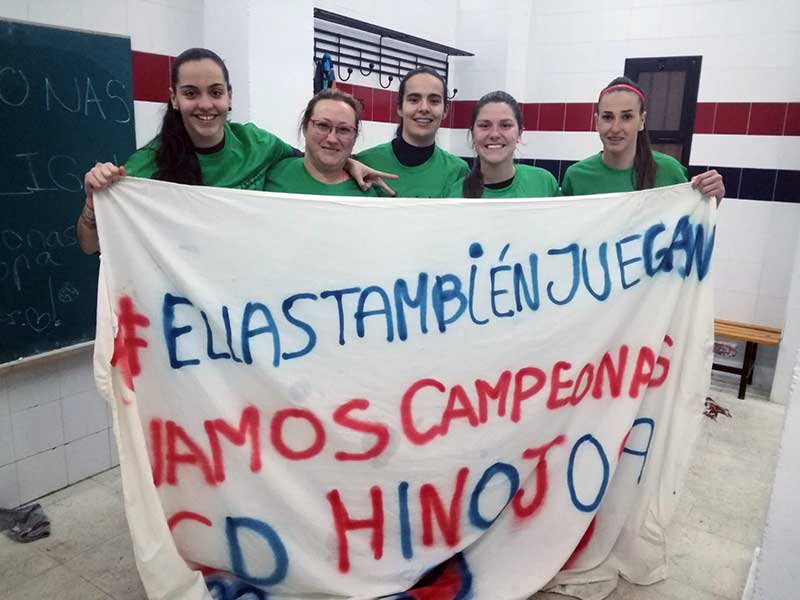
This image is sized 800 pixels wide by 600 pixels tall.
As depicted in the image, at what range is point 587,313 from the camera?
6.15 ft

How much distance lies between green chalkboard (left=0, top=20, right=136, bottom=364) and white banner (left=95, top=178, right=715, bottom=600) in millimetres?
926

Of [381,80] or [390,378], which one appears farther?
[381,80]

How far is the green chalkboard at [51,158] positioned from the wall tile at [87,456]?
478 mm

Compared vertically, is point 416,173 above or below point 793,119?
below

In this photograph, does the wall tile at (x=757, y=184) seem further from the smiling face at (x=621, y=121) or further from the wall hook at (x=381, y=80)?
the wall hook at (x=381, y=80)

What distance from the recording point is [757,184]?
3.91 metres

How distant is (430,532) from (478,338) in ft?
1.95

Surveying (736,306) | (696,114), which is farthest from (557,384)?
(696,114)

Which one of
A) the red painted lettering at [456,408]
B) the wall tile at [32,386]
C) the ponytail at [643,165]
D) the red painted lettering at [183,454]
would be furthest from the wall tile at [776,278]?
the wall tile at [32,386]

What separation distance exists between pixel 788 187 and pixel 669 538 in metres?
2.48

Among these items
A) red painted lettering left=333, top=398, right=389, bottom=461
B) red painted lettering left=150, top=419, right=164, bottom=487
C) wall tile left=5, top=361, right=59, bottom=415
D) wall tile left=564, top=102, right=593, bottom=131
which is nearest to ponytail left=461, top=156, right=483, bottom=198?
red painted lettering left=333, top=398, right=389, bottom=461

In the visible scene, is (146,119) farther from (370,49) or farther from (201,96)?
(370,49)

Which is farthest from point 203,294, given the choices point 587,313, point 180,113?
point 587,313

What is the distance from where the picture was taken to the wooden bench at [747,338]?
3.80 metres
